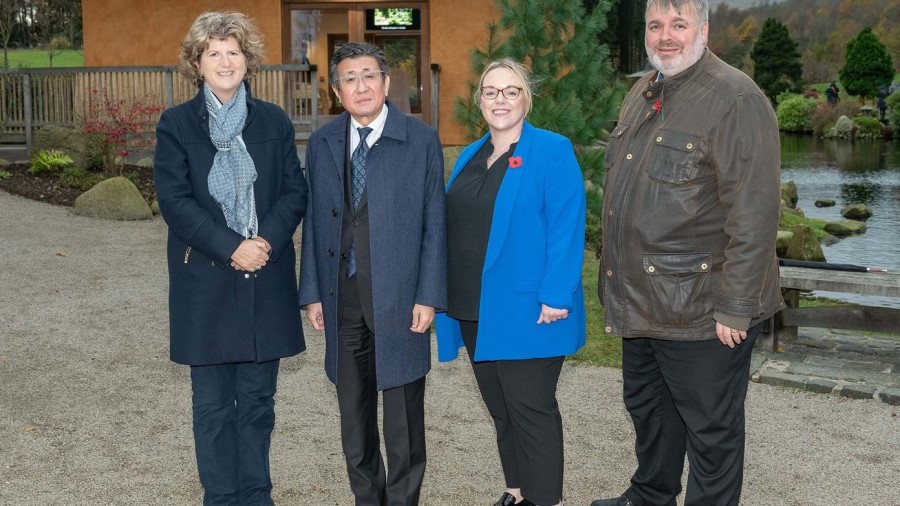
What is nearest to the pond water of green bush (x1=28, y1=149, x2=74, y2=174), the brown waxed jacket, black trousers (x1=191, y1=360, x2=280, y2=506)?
the brown waxed jacket

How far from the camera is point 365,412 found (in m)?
3.97

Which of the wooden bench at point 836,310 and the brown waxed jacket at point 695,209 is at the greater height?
the brown waxed jacket at point 695,209

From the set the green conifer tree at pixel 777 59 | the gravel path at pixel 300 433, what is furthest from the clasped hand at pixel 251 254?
the green conifer tree at pixel 777 59

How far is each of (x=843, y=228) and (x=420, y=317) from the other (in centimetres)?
1915

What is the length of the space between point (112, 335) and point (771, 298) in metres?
5.34

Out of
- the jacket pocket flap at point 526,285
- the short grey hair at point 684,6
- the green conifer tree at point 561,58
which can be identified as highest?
the green conifer tree at point 561,58

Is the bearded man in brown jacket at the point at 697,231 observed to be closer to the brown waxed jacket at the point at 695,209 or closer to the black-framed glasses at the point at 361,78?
the brown waxed jacket at the point at 695,209

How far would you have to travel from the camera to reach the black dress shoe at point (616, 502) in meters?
4.22

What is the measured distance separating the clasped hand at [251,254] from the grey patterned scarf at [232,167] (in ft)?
0.25

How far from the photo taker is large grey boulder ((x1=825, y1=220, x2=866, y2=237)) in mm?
20977

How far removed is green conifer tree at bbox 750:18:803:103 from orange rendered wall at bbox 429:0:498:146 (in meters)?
69.9

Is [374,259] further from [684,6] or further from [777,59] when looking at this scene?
[777,59]

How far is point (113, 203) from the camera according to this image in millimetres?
12945

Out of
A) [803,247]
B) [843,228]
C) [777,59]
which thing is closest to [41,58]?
[843,228]
